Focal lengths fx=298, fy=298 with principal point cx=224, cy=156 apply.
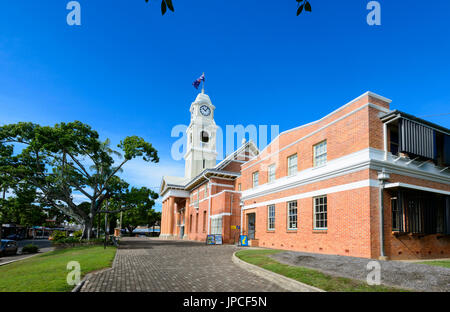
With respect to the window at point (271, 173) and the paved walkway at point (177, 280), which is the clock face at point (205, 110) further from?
the paved walkway at point (177, 280)

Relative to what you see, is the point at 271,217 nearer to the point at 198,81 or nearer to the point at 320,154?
the point at 320,154

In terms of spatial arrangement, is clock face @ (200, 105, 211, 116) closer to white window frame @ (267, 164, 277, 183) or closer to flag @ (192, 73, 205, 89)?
flag @ (192, 73, 205, 89)

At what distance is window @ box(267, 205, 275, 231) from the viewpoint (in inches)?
852

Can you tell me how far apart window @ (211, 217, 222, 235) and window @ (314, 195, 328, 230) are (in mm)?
15589

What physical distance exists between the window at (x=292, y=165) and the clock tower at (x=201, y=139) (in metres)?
34.5

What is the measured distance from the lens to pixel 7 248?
82.3 ft

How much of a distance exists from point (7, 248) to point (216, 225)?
739 inches

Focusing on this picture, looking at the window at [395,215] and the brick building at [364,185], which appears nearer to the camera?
the brick building at [364,185]

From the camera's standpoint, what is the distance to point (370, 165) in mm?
13398

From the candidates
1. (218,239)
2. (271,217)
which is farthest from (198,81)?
(271,217)

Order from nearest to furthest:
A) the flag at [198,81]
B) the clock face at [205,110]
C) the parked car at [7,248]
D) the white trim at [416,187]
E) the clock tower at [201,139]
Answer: the white trim at [416,187]
the parked car at [7,248]
the flag at [198,81]
the clock tower at [201,139]
the clock face at [205,110]

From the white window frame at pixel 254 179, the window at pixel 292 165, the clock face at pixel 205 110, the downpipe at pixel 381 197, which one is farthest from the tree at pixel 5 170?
the clock face at pixel 205 110

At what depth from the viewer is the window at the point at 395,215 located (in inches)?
537
